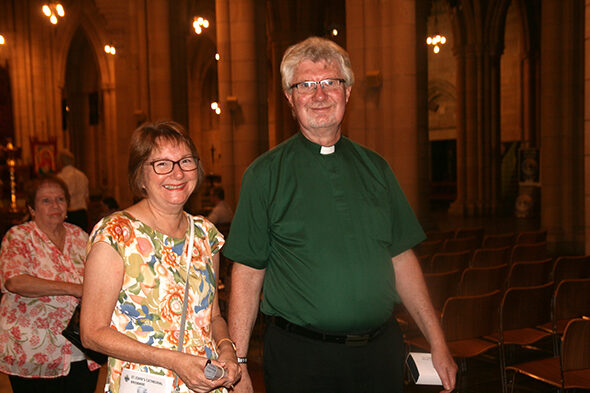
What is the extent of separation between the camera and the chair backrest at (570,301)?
190 inches

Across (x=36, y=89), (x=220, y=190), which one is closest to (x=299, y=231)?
(x=220, y=190)

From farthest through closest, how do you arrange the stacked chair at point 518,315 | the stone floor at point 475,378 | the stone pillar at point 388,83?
1. the stone pillar at point 388,83
2. the stone floor at point 475,378
3. the stacked chair at point 518,315

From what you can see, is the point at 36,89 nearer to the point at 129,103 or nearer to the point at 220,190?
the point at 129,103

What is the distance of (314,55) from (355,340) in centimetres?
121

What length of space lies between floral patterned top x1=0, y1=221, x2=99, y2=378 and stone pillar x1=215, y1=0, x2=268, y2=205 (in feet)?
30.2

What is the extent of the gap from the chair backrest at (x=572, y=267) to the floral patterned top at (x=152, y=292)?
5.10m

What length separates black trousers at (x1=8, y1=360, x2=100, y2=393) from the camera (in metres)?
3.25

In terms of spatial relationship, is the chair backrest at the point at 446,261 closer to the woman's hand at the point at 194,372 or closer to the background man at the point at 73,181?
the woman's hand at the point at 194,372

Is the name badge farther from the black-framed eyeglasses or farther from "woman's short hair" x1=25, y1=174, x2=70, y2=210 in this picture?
"woman's short hair" x1=25, y1=174, x2=70, y2=210

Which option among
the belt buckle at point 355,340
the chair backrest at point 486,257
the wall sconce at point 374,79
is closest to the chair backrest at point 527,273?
the chair backrest at point 486,257

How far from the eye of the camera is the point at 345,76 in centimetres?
250

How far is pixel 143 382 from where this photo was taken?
193 centimetres

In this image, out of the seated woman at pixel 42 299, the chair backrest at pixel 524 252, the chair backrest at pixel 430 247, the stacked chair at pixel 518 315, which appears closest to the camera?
the seated woman at pixel 42 299

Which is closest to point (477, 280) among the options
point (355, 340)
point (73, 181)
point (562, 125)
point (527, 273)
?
point (527, 273)
